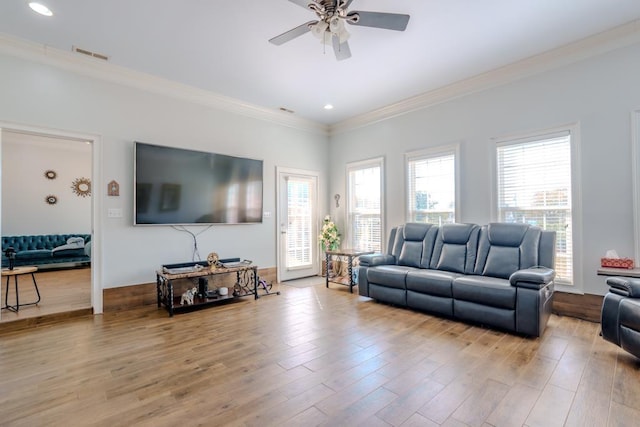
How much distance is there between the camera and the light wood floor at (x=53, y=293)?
11.9ft

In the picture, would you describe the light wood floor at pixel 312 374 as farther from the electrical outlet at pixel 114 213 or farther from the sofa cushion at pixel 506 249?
the electrical outlet at pixel 114 213

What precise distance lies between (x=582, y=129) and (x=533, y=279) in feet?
6.26

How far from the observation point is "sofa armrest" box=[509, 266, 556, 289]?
9.68 ft

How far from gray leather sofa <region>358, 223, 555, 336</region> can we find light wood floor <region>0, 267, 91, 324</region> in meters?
3.88

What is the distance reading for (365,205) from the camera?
589 centimetres

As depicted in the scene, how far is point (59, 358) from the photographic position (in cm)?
264

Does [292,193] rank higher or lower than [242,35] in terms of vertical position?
lower

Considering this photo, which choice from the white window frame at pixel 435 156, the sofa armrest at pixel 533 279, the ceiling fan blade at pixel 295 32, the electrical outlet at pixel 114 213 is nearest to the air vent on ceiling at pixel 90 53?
the electrical outlet at pixel 114 213

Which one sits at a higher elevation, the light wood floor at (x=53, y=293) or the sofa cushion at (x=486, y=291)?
the sofa cushion at (x=486, y=291)

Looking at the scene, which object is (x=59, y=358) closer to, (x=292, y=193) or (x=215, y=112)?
(x=215, y=112)

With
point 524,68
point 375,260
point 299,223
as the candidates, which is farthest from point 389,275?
point 524,68

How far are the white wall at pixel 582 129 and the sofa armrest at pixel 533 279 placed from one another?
2.76 ft

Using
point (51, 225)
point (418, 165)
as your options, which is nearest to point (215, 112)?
point (418, 165)

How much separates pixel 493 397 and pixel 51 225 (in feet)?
31.0
